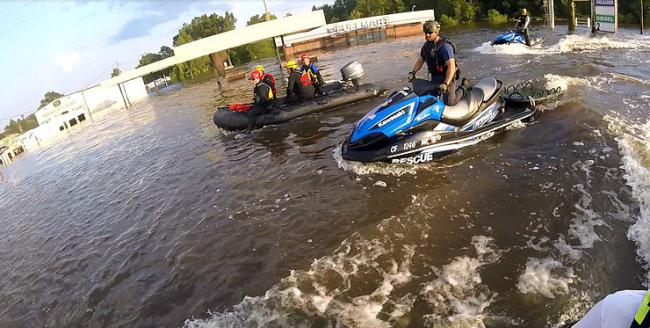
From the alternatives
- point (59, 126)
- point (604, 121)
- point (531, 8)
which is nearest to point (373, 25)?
point (531, 8)

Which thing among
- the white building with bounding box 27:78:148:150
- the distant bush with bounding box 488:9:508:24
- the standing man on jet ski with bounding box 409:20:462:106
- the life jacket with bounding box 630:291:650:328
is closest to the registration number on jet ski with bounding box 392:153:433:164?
the standing man on jet ski with bounding box 409:20:462:106

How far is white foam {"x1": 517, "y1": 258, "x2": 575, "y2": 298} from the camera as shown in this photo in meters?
3.97

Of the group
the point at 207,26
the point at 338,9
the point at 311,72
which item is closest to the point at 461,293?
the point at 311,72

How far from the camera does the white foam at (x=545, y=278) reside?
397 centimetres

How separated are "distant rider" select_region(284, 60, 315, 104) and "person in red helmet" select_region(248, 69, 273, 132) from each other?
551 millimetres

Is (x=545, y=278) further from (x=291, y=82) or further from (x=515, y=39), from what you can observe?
(x=515, y=39)

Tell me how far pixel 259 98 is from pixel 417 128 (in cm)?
572

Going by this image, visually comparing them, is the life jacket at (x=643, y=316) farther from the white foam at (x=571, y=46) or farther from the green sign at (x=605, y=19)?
the green sign at (x=605, y=19)

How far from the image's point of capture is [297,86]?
38.8 feet

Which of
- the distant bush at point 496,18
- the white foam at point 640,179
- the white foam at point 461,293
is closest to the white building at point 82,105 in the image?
the white foam at point 461,293

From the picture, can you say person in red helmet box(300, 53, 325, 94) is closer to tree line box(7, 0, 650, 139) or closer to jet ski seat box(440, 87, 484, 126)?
jet ski seat box(440, 87, 484, 126)

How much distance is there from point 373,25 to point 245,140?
29.6m

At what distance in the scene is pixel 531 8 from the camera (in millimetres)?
38344

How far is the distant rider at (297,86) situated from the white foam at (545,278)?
8.41 meters
